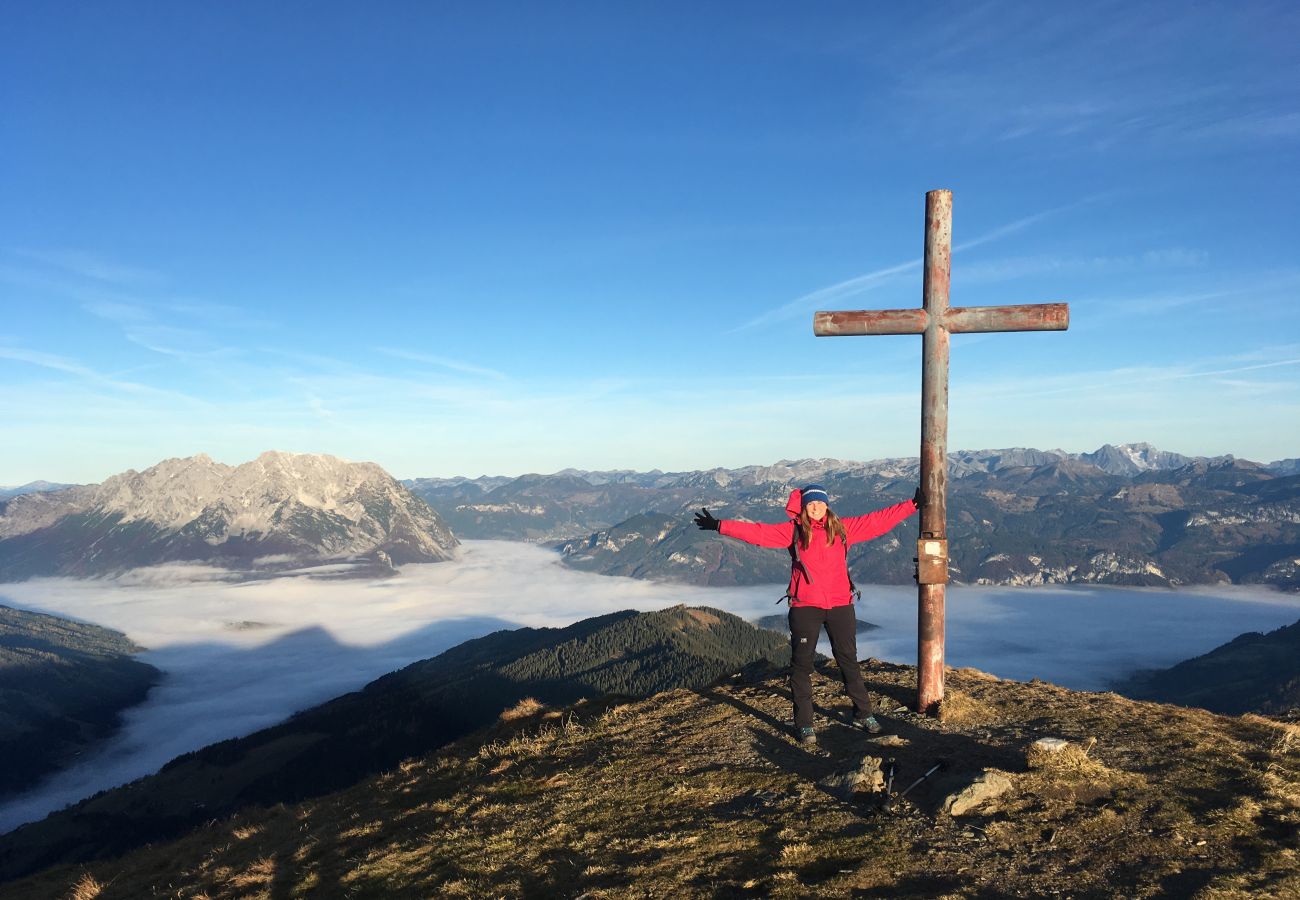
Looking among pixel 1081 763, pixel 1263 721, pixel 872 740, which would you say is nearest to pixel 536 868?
pixel 872 740

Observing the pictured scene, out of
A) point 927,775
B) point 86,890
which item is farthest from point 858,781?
point 86,890

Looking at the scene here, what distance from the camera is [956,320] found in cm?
1608

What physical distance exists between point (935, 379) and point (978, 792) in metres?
8.71

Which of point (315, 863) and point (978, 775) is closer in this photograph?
point (978, 775)

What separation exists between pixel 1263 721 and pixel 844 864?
439 inches

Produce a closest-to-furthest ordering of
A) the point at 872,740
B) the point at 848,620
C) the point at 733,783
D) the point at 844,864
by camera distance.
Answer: the point at 844,864, the point at 733,783, the point at 872,740, the point at 848,620

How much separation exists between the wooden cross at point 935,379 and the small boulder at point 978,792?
441cm

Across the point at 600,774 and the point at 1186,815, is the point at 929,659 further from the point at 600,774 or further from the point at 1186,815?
the point at 600,774

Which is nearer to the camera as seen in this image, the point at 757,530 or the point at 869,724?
the point at 869,724

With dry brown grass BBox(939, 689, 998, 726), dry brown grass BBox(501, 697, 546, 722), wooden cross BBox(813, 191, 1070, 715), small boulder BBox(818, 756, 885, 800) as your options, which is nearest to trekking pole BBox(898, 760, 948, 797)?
small boulder BBox(818, 756, 885, 800)

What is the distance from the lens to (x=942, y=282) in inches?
637

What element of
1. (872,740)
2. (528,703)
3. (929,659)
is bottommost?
(528,703)

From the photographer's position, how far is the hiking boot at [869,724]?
49.6ft

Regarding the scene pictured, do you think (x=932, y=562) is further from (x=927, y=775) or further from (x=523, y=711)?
(x=523, y=711)
